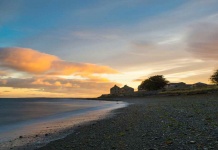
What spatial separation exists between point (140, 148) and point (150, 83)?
123m

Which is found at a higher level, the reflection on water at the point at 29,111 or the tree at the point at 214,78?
the tree at the point at 214,78

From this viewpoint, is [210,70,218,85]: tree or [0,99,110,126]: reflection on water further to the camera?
[210,70,218,85]: tree

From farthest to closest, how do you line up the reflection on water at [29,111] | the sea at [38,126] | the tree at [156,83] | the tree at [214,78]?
1. the tree at [156,83]
2. the tree at [214,78]
3. the reflection on water at [29,111]
4. the sea at [38,126]

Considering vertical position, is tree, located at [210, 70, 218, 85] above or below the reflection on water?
above

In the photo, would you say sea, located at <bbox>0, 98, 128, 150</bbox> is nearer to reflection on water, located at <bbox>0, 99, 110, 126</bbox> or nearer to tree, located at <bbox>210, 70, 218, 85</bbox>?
reflection on water, located at <bbox>0, 99, 110, 126</bbox>

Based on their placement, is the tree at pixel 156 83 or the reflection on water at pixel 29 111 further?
the tree at pixel 156 83

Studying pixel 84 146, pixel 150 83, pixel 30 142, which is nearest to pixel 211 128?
pixel 84 146

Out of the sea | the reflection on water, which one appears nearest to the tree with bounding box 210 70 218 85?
the reflection on water

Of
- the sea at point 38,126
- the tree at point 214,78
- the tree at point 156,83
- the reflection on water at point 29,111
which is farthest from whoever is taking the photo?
the tree at point 156,83

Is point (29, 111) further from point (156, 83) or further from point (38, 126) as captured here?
point (156, 83)

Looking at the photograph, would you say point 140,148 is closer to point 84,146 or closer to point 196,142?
point 196,142

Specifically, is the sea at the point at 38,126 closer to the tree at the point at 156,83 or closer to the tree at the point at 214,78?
the tree at the point at 214,78

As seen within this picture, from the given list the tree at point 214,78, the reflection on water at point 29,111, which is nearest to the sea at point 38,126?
the reflection on water at point 29,111

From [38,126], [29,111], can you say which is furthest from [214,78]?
[38,126]
